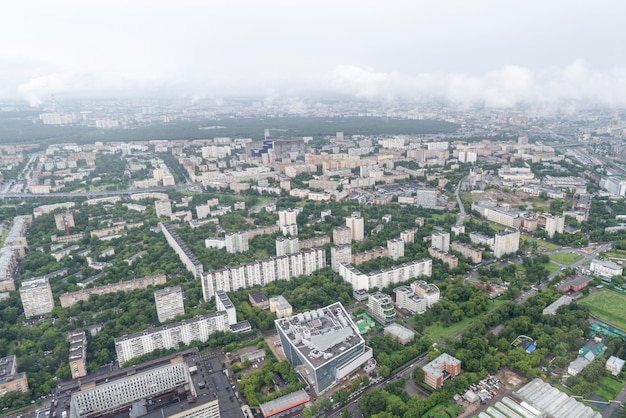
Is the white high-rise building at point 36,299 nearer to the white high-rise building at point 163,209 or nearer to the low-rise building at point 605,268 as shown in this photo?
the white high-rise building at point 163,209

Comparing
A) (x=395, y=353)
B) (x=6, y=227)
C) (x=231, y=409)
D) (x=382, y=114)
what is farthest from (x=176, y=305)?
(x=382, y=114)

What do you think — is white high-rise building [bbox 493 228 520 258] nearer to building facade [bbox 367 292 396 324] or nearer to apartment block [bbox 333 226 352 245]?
apartment block [bbox 333 226 352 245]

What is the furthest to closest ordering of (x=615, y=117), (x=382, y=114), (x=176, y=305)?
(x=382, y=114) → (x=615, y=117) → (x=176, y=305)

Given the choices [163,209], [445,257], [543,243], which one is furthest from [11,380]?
[543,243]

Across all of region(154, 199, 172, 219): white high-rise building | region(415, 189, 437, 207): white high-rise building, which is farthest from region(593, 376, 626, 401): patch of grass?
region(154, 199, 172, 219): white high-rise building

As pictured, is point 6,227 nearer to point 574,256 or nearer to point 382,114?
point 574,256
